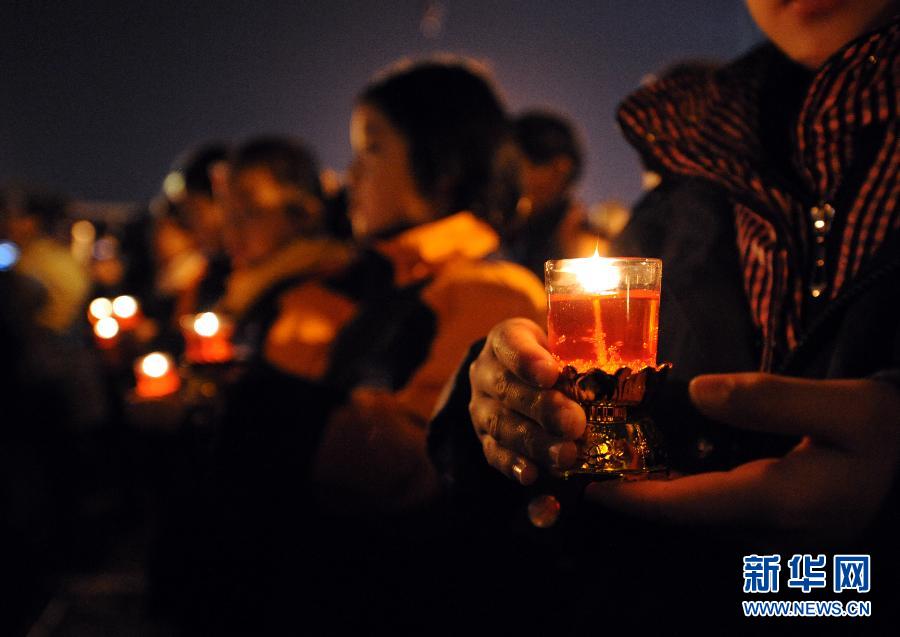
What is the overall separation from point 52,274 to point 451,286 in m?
5.26

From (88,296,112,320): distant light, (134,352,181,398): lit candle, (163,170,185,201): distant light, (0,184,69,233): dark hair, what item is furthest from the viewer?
(0,184,69,233): dark hair

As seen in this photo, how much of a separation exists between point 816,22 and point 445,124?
62.2 inches

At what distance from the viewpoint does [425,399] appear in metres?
2.35

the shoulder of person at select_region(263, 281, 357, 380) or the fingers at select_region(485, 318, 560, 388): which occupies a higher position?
the shoulder of person at select_region(263, 281, 357, 380)

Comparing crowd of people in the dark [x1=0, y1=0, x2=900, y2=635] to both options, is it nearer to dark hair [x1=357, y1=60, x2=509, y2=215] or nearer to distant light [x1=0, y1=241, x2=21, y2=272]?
dark hair [x1=357, y1=60, x2=509, y2=215]

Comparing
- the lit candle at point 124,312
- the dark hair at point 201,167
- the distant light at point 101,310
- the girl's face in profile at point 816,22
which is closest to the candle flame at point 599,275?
the girl's face in profile at point 816,22

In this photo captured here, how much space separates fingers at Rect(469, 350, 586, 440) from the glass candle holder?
0.06 meters

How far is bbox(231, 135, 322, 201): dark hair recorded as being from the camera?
3658 millimetres

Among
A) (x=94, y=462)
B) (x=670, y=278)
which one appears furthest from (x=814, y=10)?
(x=94, y=462)

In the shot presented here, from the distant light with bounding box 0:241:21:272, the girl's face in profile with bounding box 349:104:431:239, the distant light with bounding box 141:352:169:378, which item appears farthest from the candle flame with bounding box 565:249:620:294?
the distant light with bounding box 0:241:21:272

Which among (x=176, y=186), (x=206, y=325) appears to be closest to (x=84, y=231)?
(x=176, y=186)

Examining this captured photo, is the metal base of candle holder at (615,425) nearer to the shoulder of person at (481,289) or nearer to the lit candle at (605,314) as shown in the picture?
the lit candle at (605,314)

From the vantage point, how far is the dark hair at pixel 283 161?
3.66m

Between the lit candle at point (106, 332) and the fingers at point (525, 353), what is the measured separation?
4013mm
